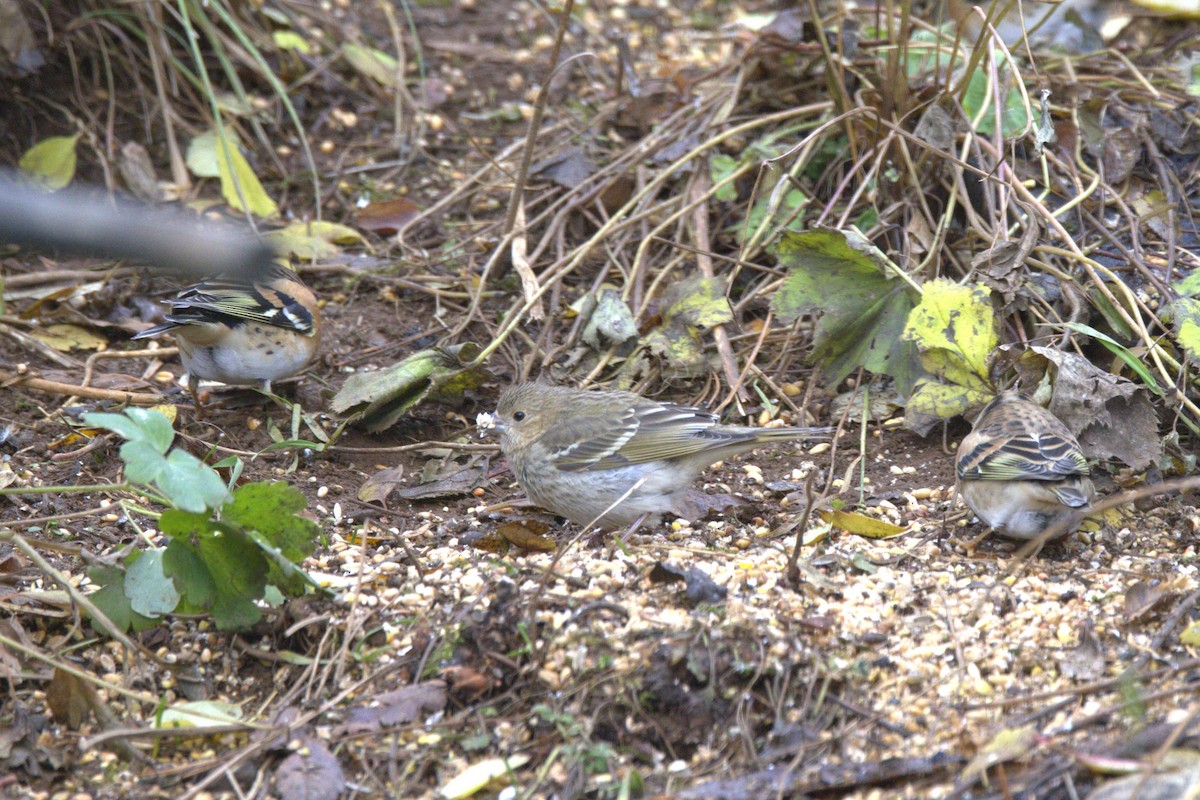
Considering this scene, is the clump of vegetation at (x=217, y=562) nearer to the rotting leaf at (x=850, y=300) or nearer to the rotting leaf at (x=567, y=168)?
the rotting leaf at (x=850, y=300)

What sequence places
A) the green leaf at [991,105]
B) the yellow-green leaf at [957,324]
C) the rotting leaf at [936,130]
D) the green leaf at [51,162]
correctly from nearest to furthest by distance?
1. the yellow-green leaf at [957,324]
2. the rotting leaf at [936,130]
3. the green leaf at [991,105]
4. the green leaf at [51,162]

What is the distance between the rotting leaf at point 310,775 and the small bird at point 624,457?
1.57 meters

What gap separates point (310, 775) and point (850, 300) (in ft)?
9.76

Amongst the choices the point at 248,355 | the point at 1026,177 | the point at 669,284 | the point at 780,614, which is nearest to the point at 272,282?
the point at 248,355

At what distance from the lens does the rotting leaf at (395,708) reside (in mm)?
3445

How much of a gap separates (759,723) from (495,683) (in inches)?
29.7

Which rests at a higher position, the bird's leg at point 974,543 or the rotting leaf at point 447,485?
the bird's leg at point 974,543

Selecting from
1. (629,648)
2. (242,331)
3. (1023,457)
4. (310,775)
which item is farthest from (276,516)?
(1023,457)

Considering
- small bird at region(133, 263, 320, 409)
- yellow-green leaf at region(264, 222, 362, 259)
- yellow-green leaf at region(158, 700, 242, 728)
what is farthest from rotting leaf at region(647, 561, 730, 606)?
yellow-green leaf at region(264, 222, 362, 259)

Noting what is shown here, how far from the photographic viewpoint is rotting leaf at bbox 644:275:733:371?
18.2 feet

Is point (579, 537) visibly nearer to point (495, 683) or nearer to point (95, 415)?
point (495, 683)

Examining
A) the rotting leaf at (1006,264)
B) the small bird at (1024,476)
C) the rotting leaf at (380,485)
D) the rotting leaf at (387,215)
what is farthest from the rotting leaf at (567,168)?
the small bird at (1024,476)

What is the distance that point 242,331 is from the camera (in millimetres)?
5465

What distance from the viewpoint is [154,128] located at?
7.37 metres
